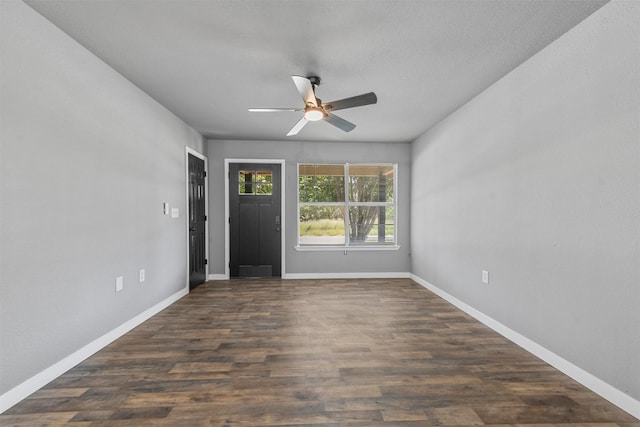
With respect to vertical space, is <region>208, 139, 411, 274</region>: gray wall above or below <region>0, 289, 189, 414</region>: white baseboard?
above

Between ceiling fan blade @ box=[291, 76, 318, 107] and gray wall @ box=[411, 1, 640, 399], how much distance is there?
1759 millimetres

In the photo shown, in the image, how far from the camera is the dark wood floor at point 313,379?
66.4 inches

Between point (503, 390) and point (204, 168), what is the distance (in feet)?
15.3

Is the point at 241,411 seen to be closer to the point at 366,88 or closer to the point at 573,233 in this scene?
the point at 573,233

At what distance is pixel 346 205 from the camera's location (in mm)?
5309

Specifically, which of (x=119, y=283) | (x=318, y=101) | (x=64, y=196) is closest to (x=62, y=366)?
(x=119, y=283)

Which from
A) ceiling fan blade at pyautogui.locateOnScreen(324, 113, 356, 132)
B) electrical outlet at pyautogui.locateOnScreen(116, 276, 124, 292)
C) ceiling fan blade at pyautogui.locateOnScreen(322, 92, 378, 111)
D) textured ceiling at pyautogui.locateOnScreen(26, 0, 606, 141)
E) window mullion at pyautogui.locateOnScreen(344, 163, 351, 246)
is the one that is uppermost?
textured ceiling at pyautogui.locateOnScreen(26, 0, 606, 141)

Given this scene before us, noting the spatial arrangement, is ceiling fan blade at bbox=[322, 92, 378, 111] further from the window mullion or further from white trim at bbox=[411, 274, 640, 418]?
the window mullion

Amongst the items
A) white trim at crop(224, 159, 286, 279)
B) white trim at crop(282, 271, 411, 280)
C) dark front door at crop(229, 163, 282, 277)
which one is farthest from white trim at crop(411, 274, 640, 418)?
dark front door at crop(229, 163, 282, 277)

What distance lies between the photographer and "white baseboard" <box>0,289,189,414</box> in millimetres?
1756

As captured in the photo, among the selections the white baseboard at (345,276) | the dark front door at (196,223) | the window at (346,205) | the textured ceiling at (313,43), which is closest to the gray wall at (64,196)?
the textured ceiling at (313,43)

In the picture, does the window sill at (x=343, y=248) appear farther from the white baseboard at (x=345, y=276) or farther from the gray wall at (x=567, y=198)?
the gray wall at (x=567, y=198)

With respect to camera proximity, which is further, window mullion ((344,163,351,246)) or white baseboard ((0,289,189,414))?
window mullion ((344,163,351,246))

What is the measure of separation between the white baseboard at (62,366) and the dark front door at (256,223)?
6.67ft
